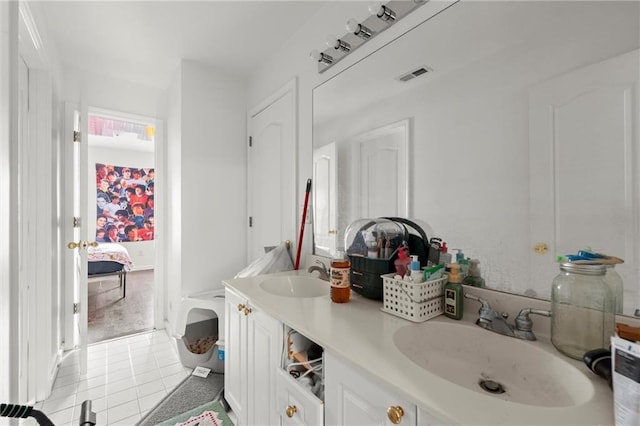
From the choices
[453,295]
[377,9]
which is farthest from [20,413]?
[377,9]

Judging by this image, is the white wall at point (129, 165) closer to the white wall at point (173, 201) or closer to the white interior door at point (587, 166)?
the white wall at point (173, 201)

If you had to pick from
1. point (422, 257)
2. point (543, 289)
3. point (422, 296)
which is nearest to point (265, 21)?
point (422, 257)

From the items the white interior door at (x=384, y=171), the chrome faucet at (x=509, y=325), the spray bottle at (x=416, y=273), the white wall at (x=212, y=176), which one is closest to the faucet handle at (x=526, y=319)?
the chrome faucet at (x=509, y=325)

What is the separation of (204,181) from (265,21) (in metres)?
1.31

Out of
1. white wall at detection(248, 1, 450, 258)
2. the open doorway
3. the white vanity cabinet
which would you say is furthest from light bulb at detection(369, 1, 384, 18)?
the open doorway

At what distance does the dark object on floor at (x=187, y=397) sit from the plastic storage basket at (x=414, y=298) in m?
1.48

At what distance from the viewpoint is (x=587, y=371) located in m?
0.67

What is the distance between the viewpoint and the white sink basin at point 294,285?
5.25ft

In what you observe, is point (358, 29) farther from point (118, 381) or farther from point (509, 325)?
point (118, 381)

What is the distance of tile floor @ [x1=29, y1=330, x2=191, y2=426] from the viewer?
1765mm

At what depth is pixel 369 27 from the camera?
1435 mm

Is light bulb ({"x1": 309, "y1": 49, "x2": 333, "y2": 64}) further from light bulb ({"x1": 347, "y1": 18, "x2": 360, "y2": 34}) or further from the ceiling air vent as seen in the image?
the ceiling air vent

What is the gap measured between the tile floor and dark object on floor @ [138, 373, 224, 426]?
7cm

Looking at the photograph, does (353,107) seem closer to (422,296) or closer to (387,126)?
(387,126)
